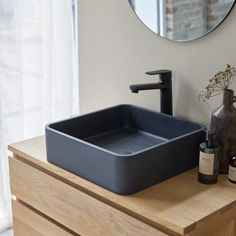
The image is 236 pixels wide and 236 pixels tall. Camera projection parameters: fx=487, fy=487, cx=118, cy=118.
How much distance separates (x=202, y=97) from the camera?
5.70ft

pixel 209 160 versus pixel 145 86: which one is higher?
pixel 145 86

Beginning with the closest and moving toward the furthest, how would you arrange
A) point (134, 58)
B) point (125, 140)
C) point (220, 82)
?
point (220, 82) < point (125, 140) < point (134, 58)

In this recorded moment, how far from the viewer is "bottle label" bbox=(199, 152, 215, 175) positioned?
1491 mm

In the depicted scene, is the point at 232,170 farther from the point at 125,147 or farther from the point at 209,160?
the point at 125,147

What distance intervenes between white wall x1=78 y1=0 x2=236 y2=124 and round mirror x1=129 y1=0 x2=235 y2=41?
28mm

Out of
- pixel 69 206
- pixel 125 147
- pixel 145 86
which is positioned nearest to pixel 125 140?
pixel 125 147

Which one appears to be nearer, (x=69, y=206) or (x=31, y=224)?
(x=69, y=206)

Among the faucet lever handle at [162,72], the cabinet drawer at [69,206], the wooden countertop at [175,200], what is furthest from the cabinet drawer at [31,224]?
the faucet lever handle at [162,72]

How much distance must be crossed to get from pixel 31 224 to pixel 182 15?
0.96 m

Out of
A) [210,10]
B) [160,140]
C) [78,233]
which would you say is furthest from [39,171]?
[210,10]

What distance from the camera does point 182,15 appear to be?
67.9 inches

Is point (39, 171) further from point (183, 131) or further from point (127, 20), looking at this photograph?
point (127, 20)

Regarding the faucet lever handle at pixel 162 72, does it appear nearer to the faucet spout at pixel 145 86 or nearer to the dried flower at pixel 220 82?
the faucet spout at pixel 145 86

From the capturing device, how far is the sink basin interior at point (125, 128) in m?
1.78
